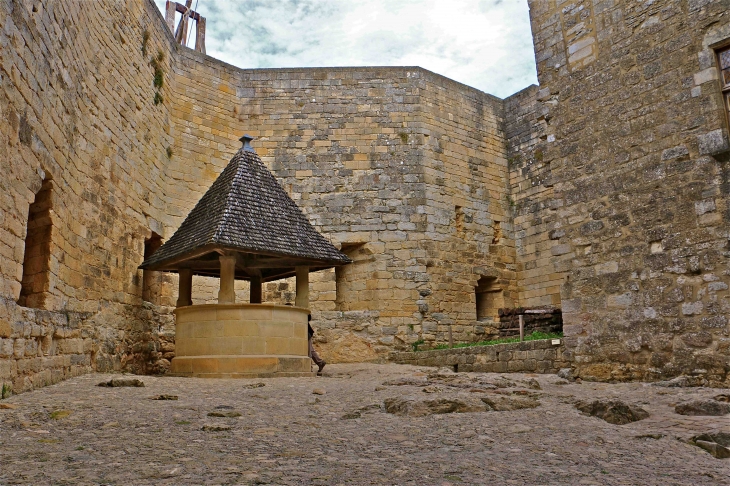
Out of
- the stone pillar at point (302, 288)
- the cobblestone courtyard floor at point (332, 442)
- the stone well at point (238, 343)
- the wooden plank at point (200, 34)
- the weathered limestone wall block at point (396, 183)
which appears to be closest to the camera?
the cobblestone courtyard floor at point (332, 442)

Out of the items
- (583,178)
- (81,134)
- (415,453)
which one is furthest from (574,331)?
(81,134)

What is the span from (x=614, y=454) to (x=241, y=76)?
12517 mm

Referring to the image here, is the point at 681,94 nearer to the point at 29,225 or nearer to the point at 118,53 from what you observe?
the point at 29,225

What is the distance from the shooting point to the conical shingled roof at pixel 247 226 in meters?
8.65

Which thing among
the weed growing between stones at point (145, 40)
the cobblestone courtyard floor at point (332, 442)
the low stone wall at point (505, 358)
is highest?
the weed growing between stones at point (145, 40)

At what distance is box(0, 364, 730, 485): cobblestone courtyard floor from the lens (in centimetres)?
297

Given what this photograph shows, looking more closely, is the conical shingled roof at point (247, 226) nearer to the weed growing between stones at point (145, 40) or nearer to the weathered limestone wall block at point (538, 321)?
the weed growing between stones at point (145, 40)

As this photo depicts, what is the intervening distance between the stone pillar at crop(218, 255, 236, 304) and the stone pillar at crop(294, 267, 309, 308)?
47.6 inches

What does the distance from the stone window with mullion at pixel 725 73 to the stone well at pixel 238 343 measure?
622cm

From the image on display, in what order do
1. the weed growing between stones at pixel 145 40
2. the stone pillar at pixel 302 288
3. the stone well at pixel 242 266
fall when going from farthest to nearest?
the weed growing between stones at pixel 145 40 → the stone pillar at pixel 302 288 → the stone well at pixel 242 266

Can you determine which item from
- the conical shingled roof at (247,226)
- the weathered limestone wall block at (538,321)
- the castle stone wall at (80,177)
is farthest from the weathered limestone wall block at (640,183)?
the castle stone wall at (80,177)

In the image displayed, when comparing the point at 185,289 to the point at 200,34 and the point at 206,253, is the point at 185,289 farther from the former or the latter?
the point at 200,34

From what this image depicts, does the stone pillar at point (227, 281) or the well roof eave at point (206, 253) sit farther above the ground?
the well roof eave at point (206, 253)

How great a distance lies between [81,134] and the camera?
812 cm
